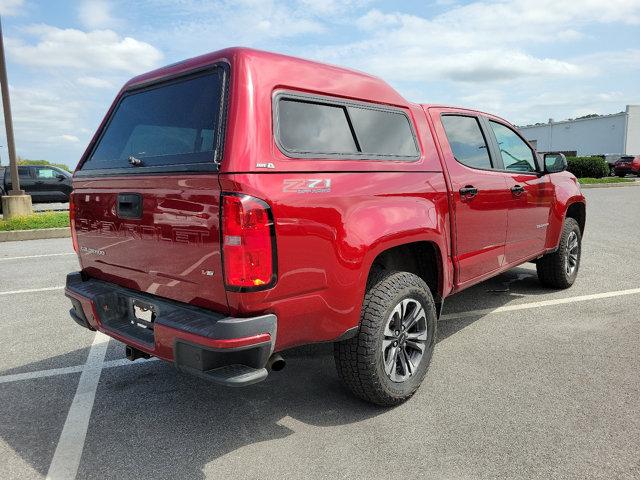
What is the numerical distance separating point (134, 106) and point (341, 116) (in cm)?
140

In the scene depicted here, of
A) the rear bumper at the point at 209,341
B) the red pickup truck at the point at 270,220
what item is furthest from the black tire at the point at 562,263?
the rear bumper at the point at 209,341

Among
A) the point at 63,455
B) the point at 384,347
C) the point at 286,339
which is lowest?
the point at 63,455

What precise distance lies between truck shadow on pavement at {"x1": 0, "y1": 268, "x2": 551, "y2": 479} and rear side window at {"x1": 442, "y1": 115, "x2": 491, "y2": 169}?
6.14 feet

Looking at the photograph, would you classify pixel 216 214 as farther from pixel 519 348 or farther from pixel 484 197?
pixel 519 348

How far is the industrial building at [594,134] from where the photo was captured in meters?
44.0

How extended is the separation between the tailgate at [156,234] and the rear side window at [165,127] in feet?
0.46

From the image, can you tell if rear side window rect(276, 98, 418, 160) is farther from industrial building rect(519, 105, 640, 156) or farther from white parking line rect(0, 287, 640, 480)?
industrial building rect(519, 105, 640, 156)

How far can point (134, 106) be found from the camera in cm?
335

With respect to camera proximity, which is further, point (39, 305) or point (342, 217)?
point (39, 305)

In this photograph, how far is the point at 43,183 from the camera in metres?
17.4

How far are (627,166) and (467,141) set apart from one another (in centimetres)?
3043

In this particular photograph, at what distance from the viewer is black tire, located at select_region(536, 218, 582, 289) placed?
18.1 feet

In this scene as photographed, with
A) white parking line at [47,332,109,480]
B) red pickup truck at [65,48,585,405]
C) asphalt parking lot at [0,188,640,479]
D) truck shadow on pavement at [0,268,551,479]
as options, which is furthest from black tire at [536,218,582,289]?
white parking line at [47,332,109,480]

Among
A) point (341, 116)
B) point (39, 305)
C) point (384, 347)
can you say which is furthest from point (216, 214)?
point (39, 305)
